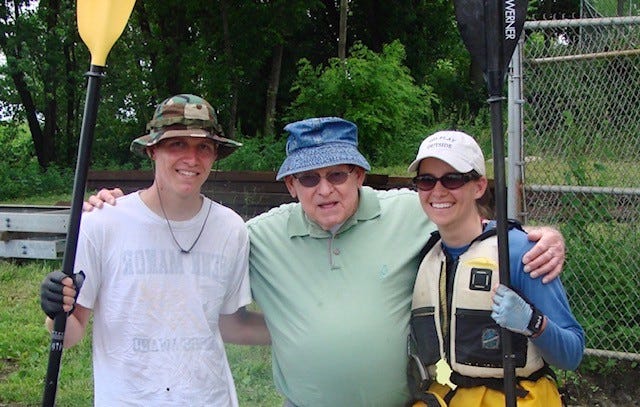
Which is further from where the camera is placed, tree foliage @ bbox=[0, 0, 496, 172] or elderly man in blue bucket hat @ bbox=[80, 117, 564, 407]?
tree foliage @ bbox=[0, 0, 496, 172]

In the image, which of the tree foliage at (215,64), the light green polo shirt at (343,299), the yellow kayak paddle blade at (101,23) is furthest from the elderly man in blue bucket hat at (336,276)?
the tree foliage at (215,64)

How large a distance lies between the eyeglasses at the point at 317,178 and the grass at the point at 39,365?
245 centimetres

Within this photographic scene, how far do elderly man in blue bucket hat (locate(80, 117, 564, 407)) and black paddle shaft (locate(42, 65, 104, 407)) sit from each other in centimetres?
19

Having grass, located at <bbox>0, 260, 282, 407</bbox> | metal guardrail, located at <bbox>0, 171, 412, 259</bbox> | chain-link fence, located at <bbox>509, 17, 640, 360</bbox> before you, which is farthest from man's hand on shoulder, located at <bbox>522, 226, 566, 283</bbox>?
metal guardrail, located at <bbox>0, 171, 412, 259</bbox>

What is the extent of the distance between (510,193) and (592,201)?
1.78 feet

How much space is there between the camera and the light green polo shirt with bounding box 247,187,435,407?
2615mm

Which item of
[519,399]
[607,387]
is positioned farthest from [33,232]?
[519,399]

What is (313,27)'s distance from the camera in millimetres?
18750

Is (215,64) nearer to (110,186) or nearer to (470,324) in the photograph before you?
(110,186)

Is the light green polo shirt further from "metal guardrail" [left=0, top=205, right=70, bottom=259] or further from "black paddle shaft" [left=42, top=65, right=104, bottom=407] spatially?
"metal guardrail" [left=0, top=205, right=70, bottom=259]

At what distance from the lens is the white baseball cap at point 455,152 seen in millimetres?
2477

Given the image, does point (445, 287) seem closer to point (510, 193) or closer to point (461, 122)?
point (510, 193)

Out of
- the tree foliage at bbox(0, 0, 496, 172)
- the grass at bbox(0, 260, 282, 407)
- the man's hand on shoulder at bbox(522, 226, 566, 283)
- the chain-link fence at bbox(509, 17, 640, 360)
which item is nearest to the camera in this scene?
the man's hand on shoulder at bbox(522, 226, 566, 283)

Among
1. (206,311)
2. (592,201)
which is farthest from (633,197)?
(206,311)
